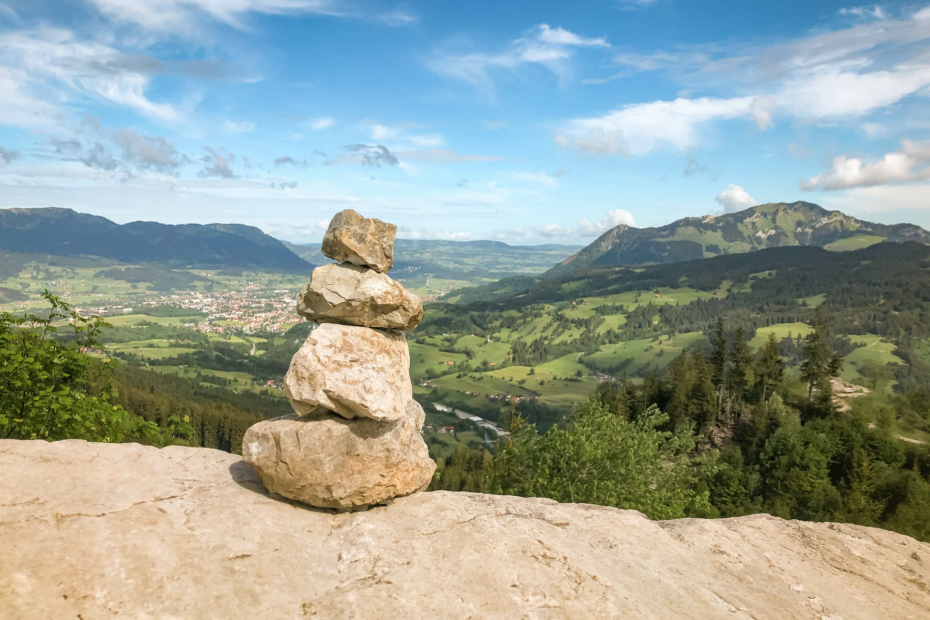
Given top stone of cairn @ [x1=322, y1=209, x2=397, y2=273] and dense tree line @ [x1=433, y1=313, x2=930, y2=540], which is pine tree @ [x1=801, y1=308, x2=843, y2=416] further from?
top stone of cairn @ [x1=322, y1=209, x2=397, y2=273]

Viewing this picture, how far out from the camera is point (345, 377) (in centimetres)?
1118

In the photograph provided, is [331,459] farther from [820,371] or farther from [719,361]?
[820,371]

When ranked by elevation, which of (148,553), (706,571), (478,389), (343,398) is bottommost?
(478,389)

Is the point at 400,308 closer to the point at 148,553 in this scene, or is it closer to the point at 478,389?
the point at 148,553

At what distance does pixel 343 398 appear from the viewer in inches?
431

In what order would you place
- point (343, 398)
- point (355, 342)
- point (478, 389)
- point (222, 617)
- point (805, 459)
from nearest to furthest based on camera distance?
point (222, 617), point (343, 398), point (355, 342), point (805, 459), point (478, 389)

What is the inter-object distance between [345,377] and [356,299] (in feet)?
6.58

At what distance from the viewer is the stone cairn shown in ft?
35.8

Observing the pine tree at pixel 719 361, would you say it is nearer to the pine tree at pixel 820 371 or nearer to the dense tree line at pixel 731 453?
the dense tree line at pixel 731 453

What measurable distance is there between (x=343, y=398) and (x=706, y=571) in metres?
9.72

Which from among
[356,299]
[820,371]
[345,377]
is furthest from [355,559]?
[820,371]

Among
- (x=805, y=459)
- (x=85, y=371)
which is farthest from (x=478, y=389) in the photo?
(x=85, y=371)

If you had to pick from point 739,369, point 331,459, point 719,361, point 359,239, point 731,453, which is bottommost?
point 731,453

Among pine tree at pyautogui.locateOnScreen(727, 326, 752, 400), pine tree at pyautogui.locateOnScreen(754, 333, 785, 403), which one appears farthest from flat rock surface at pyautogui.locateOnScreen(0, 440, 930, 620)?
pine tree at pyautogui.locateOnScreen(754, 333, 785, 403)
